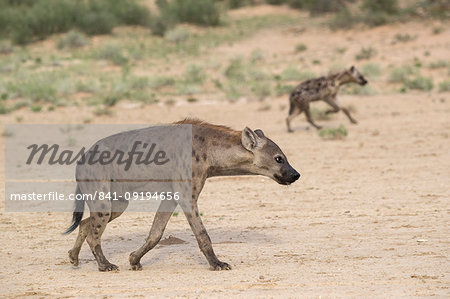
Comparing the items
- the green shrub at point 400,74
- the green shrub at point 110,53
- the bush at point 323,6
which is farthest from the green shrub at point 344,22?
the green shrub at point 400,74

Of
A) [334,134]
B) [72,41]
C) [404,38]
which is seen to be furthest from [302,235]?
[72,41]

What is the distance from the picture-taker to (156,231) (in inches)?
306

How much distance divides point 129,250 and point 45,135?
460 inches

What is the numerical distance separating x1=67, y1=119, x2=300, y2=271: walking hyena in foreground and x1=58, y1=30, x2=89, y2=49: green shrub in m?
33.5

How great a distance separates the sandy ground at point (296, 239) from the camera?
278 inches

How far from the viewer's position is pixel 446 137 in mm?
17188

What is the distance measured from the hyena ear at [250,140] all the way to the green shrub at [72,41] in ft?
111

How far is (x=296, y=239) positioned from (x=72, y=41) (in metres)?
33.4

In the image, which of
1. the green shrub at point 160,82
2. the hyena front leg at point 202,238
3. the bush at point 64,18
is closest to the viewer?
the hyena front leg at point 202,238

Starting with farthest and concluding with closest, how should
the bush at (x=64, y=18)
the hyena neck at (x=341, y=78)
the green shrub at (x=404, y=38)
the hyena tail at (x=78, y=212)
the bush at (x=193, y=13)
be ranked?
1. the bush at (x=193, y=13)
2. the bush at (x=64, y=18)
3. the green shrub at (x=404, y=38)
4. the hyena neck at (x=341, y=78)
5. the hyena tail at (x=78, y=212)

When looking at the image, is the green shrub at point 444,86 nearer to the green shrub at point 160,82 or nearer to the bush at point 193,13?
the green shrub at point 160,82

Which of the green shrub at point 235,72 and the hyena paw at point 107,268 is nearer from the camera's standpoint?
the hyena paw at point 107,268

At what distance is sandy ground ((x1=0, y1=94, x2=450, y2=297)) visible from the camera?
706 cm

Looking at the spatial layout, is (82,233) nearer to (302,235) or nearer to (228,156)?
(228,156)
